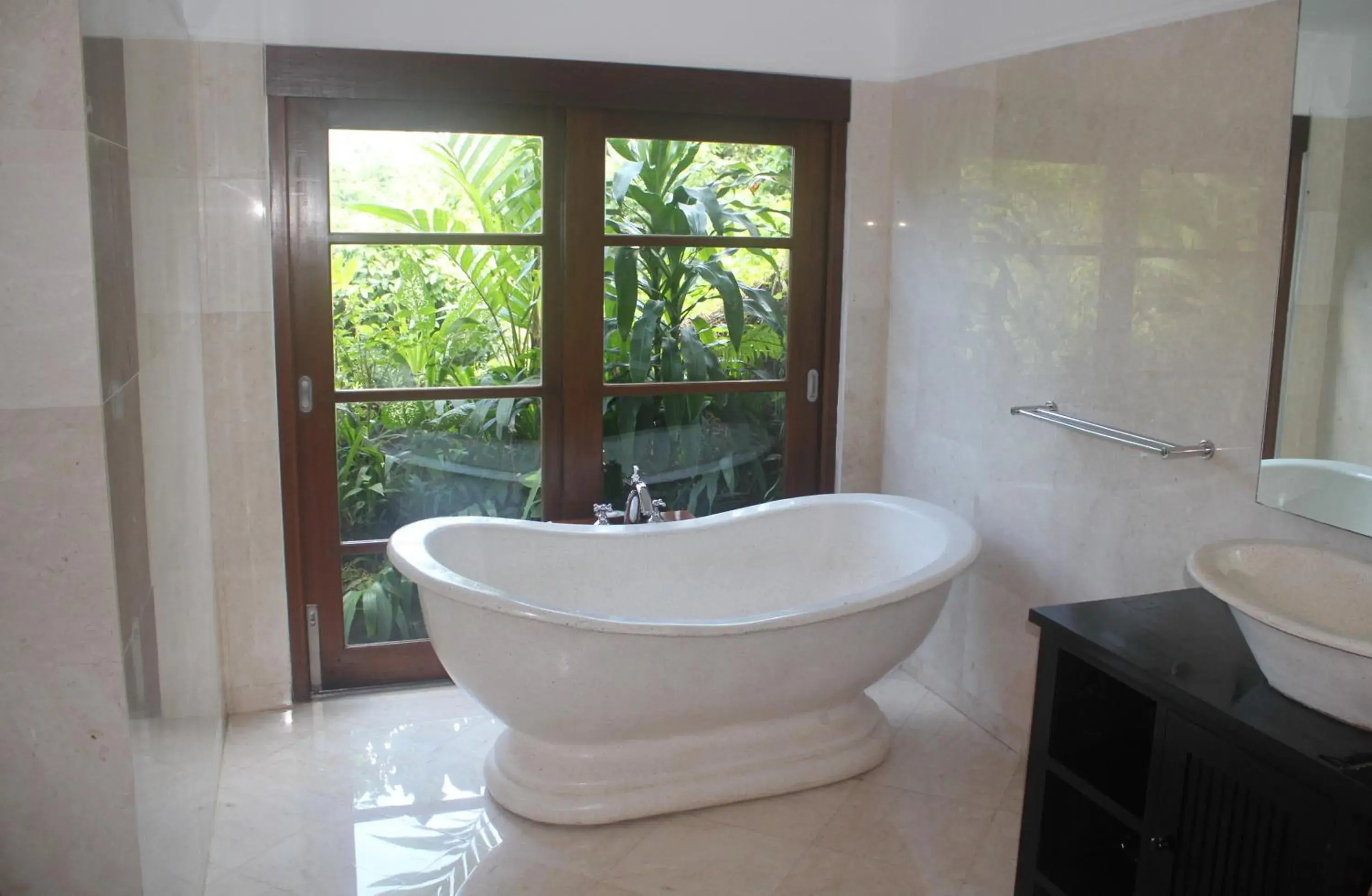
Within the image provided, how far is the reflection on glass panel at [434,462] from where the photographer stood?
3.56 meters

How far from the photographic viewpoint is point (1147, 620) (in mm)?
2156

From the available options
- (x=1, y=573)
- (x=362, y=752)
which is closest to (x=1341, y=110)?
(x=1, y=573)

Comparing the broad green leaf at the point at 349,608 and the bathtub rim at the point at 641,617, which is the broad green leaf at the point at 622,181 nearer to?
the bathtub rim at the point at 641,617

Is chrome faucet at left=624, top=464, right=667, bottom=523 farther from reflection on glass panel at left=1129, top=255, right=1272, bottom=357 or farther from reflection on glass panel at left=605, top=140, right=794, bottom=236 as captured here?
reflection on glass panel at left=1129, top=255, right=1272, bottom=357

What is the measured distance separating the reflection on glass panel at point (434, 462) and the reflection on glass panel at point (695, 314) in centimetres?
39

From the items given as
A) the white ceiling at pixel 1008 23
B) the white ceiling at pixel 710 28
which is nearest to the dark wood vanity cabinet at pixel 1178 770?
the white ceiling at pixel 1008 23

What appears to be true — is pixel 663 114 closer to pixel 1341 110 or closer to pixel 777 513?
pixel 777 513

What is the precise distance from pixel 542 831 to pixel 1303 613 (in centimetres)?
182

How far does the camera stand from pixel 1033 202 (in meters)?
3.14

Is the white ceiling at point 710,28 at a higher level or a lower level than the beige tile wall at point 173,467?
higher

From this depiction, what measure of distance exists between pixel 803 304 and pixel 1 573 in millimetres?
2614

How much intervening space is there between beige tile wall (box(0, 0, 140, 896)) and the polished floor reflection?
71cm

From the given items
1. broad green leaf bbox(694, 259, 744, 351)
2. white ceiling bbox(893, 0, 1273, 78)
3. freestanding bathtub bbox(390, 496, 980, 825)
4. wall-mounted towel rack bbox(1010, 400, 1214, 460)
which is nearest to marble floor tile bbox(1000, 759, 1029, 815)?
freestanding bathtub bbox(390, 496, 980, 825)

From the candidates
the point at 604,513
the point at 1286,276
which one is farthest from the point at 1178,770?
the point at 604,513
